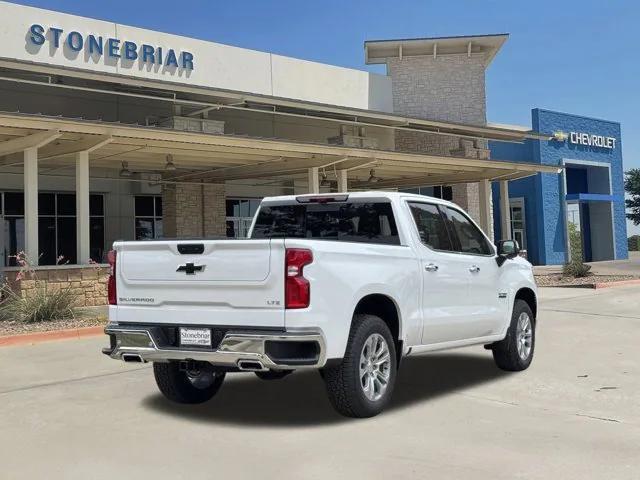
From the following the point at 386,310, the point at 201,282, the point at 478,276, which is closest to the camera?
the point at 201,282

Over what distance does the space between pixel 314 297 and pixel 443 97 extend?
24.9m

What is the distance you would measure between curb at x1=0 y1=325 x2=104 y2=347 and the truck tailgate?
567 cm

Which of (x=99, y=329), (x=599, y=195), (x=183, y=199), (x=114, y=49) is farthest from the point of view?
(x=599, y=195)

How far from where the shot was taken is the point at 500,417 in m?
5.98

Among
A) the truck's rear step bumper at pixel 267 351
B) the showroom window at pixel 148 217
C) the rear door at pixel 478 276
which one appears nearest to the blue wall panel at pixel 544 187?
the showroom window at pixel 148 217

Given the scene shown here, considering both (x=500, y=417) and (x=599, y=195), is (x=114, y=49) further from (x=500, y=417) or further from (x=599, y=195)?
(x=599, y=195)

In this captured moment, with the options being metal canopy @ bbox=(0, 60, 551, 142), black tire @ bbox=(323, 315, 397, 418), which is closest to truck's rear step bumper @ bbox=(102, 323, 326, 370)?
black tire @ bbox=(323, 315, 397, 418)

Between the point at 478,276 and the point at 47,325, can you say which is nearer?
the point at 478,276

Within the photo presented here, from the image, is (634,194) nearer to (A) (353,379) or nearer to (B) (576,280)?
(B) (576,280)

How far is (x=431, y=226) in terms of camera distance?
23.3ft

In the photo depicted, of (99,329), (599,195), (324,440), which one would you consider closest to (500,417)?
(324,440)

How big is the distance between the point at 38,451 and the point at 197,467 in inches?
54.0

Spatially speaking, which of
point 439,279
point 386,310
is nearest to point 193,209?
point 439,279

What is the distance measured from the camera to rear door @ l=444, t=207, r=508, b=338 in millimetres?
7301
